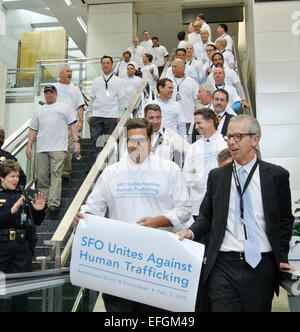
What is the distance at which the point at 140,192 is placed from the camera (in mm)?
2826

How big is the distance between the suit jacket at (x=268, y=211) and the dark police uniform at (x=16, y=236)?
5.77 ft

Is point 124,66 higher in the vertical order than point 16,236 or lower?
higher

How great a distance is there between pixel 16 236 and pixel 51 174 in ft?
5.88

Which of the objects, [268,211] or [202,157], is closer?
[268,211]

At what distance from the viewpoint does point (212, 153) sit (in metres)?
4.08

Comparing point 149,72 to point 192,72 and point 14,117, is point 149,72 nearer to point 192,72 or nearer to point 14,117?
point 192,72

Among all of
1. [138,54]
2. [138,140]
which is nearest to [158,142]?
[138,140]

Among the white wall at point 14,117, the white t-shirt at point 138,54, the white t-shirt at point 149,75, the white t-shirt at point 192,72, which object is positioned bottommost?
the white wall at point 14,117

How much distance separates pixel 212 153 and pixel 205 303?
1.45 m

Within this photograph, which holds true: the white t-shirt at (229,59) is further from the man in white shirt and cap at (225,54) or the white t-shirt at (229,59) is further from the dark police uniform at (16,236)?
the dark police uniform at (16,236)

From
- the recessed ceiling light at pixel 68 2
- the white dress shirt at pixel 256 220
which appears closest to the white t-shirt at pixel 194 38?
the recessed ceiling light at pixel 68 2

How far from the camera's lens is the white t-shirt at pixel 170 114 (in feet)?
18.7

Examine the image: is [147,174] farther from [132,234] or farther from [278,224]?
[278,224]
